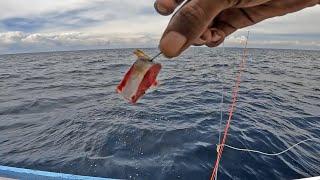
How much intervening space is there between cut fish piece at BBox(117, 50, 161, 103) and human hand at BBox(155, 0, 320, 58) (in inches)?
11.0

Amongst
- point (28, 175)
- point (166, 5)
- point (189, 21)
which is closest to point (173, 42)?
point (189, 21)

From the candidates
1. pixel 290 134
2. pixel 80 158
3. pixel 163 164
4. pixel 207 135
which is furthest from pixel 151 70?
pixel 290 134

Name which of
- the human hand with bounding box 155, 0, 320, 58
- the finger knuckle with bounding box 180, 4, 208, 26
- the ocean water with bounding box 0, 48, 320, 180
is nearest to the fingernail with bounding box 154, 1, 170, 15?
the human hand with bounding box 155, 0, 320, 58

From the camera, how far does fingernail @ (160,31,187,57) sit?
1154 millimetres

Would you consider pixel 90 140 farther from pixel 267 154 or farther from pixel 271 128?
pixel 271 128

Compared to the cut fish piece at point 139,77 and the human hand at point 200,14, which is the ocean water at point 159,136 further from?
the human hand at point 200,14

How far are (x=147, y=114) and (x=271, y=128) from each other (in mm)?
3527

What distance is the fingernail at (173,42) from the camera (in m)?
1.15

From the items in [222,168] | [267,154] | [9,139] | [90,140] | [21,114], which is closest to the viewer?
[222,168]

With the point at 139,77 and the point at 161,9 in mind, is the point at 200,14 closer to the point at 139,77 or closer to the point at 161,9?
the point at 161,9

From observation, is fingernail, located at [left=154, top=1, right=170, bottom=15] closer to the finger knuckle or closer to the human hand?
the human hand

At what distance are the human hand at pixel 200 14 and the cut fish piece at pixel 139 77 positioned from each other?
279 millimetres

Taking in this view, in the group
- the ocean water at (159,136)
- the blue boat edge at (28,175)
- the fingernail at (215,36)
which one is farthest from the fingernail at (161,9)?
the ocean water at (159,136)

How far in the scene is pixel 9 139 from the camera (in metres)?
8.00
